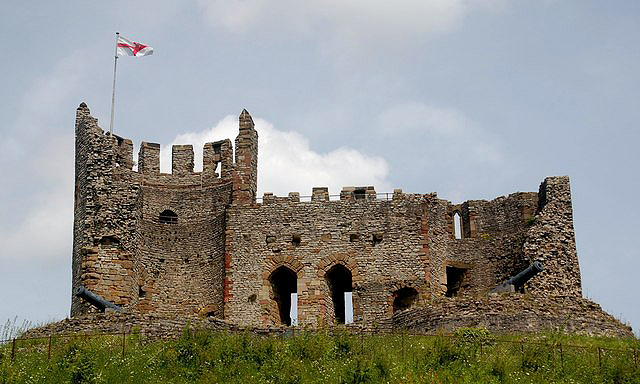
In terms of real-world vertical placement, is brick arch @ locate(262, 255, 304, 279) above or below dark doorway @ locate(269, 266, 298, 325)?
above

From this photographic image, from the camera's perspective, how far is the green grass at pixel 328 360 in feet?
116

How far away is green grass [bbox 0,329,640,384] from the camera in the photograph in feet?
116

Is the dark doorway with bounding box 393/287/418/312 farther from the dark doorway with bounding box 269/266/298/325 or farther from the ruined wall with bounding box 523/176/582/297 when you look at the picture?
the ruined wall with bounding box 523/176/582/297

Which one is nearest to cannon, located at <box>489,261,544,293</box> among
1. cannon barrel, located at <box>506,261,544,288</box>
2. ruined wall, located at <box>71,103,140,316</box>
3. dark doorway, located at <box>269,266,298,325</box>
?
cannon barrel, located at <box>506,261,544,288</box>

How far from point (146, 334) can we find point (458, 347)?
1128 centimetres

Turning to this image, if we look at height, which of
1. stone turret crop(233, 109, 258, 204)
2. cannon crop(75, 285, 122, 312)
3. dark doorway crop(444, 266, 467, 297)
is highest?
stone turret crop(233, 109, 258, 204)

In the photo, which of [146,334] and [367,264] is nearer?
[146,334]

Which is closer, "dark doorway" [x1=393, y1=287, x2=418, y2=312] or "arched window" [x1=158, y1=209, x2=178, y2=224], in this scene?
"dark doorway" [x1=393, y1=287, x2=418, y2=312]

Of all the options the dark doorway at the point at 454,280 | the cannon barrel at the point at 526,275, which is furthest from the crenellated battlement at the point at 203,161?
the cannon barrel at the point at 526,275

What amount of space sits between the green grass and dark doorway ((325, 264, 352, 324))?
1007cm

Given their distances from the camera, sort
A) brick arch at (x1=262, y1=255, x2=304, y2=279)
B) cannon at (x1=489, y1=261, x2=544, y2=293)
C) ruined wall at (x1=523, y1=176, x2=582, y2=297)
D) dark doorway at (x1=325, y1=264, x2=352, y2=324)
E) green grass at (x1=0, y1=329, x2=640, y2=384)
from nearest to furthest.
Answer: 1. green grass at (x1=0, y1=329, x2=640, y2=384)
2. cannon at (x1=489, y1=261, x2=544, y2=293)
3. ruined wall at (x1=523, y1=176, x2=582, y2=297)
4. brick arch at (x1=262, y1=255, x2=304, y2=279)
5. dark doorway at (x1=325, y1=264, x2=352, y2=324)

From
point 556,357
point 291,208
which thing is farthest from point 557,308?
point 291,208

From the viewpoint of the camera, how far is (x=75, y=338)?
3969cm

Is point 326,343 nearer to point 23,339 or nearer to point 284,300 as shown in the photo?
point 23,339
